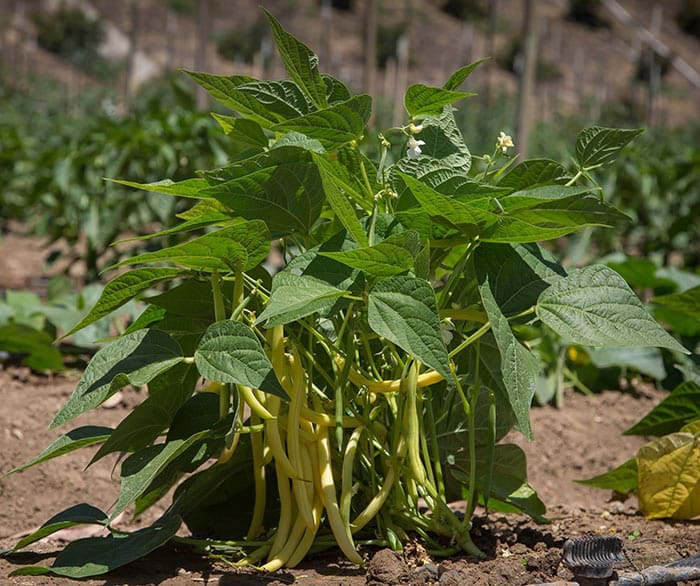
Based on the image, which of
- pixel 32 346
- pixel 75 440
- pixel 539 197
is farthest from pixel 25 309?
pixel 539 197

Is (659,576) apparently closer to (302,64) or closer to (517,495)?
(517,495)

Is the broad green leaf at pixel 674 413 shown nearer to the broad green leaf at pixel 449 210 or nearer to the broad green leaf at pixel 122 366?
the broad green leaf at pixel 449 210

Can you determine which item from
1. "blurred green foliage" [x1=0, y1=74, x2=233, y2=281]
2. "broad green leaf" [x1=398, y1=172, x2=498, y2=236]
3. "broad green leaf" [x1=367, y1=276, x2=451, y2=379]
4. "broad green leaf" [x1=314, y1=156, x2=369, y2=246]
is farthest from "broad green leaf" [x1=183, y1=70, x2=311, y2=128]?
"blurred green foliage" [x1=0, y1=74, x2=233, y2=281]

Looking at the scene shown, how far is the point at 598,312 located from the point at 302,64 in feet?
1.80

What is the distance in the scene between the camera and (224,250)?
1.32m

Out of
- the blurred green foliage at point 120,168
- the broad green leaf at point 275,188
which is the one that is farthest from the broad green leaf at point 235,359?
the blurred green foliage at point 120,168

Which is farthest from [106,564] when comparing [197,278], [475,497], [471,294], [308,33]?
[308,33]

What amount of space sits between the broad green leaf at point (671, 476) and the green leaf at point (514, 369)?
0.62m

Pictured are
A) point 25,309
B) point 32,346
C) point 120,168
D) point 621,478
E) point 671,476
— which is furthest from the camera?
point 120,168

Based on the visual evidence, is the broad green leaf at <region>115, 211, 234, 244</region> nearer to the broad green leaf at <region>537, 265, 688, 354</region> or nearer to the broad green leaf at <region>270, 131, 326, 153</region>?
the broad green leaf at <region>270, 131, 326, 153</region>

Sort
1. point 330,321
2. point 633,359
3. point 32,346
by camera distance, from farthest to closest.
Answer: point 633,359 < point 32,346 < point 330,321

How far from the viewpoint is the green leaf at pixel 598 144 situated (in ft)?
4.83

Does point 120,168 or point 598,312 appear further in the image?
point 120,168

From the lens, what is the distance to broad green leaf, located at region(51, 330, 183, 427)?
49.4 inches
